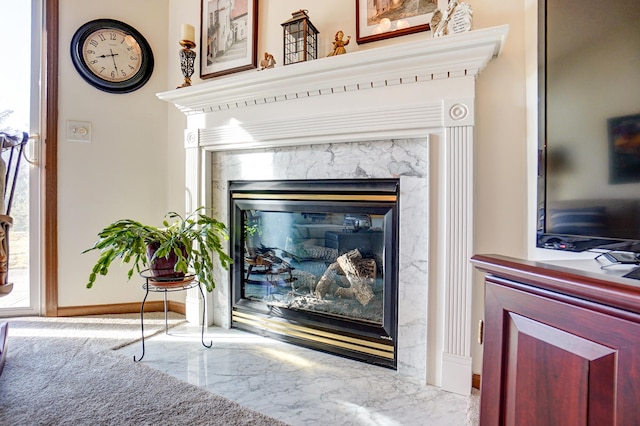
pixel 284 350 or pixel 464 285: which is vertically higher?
pixel 464 285

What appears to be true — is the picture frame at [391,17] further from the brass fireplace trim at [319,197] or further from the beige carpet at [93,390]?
the beige carpet at [93,390]

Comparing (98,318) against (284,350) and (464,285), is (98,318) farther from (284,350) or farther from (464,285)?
(464,285)

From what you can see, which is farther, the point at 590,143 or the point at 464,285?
the point at 464,285

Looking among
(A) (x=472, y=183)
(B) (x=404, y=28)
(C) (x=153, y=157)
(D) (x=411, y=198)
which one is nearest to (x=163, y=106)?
(C) (x=153, y=157)

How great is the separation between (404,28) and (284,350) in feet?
6.23

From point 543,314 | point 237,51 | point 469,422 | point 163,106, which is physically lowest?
point 469,422

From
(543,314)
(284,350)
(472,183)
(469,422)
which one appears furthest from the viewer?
(284,350)

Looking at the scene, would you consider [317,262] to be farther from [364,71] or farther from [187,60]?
[187,60]

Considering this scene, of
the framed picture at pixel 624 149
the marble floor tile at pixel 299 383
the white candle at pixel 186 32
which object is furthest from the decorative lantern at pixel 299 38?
the marble floor tile at pixel 299 383

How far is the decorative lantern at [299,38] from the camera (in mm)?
1835

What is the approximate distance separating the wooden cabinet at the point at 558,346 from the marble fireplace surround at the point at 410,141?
0.86 meters

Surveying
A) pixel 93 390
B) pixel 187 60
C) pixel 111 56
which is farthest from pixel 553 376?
pixel 111 56

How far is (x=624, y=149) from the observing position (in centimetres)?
80

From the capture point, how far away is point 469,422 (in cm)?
133
